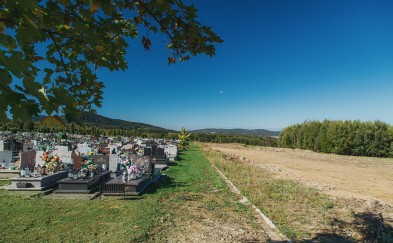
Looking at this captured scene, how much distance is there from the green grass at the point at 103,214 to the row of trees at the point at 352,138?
4650 cm

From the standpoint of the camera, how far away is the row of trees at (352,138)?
162ft

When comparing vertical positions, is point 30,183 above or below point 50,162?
below

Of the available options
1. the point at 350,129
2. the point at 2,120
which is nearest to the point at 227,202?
the point at 2,120

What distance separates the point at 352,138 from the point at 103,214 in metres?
52.5

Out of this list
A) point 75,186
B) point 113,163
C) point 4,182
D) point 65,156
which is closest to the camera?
point 75,186

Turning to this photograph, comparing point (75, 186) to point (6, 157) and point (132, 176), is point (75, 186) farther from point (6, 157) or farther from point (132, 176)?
point (6, 157)

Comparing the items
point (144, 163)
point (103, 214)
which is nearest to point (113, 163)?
point (144, 163)

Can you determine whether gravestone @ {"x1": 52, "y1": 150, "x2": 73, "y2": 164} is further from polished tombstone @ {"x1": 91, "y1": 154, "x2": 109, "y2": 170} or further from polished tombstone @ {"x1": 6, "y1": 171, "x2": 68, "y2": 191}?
polished tombstone @ {"x1": 6, "y1": 171, "x2": 68, "y2": 191}

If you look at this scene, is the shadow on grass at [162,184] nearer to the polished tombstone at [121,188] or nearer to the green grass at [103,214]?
the green grass at [103,214]

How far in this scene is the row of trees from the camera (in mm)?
49500

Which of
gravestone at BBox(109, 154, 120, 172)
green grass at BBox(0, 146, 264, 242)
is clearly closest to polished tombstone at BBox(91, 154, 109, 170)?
gravestone at BBox(109, 154, 120, 172)

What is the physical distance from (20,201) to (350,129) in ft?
175

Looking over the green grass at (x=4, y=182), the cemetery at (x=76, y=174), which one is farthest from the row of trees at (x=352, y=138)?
the green grass at (x=4, y=182)

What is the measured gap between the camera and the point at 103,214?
8930 millimetres
